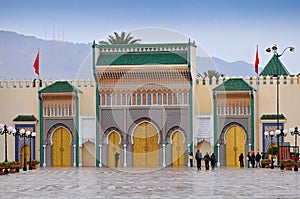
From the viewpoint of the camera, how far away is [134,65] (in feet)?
135

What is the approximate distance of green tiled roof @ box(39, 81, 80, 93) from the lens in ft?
138

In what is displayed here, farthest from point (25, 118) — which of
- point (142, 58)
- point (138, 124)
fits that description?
point (142, 58)

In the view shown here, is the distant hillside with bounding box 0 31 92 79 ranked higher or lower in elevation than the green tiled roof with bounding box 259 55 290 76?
higher

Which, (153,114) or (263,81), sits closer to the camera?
(153,114)

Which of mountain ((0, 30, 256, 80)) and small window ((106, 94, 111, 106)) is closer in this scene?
small window ((106, 94, 111, 106))

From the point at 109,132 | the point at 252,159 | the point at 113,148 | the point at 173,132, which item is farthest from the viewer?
the point at 109,132

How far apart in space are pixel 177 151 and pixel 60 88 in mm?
6984

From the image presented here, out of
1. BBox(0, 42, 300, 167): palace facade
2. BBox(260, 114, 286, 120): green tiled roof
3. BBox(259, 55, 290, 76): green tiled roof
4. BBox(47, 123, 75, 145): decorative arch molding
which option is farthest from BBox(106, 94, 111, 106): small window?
BBox(259, 55, 290, 76): green tiled roof

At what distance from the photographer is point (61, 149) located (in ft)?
138

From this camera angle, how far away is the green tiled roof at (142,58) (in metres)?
41.1

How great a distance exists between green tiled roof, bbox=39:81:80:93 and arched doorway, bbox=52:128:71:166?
7.32ft

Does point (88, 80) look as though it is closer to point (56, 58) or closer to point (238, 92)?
point (238, 92)

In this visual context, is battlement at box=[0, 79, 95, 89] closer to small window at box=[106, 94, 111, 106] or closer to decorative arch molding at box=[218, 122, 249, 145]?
small window at box=[106, 94, 111, 106]

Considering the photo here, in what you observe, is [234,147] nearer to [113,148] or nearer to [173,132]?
[173,132]
